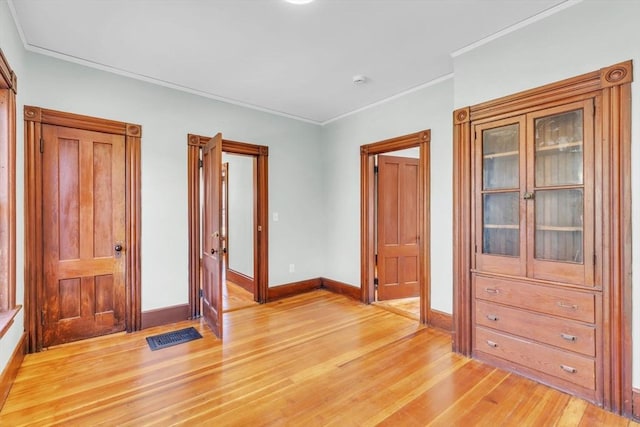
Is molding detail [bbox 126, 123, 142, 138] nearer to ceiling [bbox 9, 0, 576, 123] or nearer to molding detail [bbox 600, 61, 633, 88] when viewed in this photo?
ceiling [bbox 9, 0, 576, 123]

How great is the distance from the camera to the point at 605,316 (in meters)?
1.97

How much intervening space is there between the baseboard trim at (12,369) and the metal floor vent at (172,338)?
877mm

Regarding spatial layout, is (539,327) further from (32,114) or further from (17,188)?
(32,114)

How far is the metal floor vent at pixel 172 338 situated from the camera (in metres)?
2.89

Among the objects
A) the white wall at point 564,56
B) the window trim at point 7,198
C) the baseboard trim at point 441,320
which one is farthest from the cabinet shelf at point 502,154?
the window trim at point 7,198

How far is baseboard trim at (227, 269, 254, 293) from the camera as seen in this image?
4.70 meters

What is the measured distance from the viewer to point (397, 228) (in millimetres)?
4293

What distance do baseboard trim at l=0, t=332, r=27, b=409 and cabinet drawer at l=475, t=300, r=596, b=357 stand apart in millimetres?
3322

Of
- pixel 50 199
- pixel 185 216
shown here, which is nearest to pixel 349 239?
pixel 185 216

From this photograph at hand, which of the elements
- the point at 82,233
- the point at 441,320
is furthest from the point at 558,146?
the point at 82,233

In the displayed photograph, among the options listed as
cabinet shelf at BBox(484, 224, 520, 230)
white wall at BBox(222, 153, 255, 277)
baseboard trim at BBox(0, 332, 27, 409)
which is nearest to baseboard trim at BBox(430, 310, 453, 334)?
cabinet shelf at BBox(484, 224, 520, 230)

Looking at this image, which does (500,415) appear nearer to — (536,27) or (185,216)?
(536,27)

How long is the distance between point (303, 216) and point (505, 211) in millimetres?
2757

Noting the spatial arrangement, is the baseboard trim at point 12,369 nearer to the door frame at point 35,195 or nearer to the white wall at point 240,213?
the door frame at point 35,195
